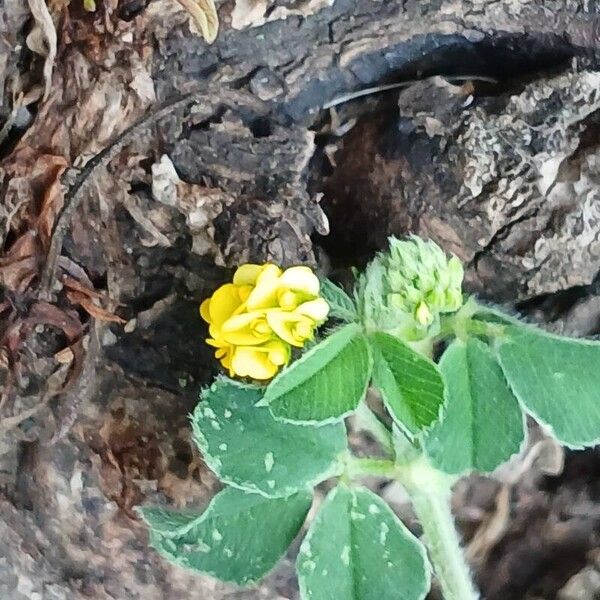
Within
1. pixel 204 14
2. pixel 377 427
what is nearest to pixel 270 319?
pixel 377 427

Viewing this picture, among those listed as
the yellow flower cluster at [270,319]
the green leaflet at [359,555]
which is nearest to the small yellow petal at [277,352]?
the yellow flower cluster at [270,319]

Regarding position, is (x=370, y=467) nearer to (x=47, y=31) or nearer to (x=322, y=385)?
(x=322, y=385)

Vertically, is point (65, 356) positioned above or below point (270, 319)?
below

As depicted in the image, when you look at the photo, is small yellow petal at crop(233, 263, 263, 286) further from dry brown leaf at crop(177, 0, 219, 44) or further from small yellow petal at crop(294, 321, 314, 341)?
dry brown leaf at crop(177, 0, 219, 44)

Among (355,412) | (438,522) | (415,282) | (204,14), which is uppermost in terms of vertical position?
(204,14)

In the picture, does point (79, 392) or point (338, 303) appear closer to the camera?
point (338, 303)

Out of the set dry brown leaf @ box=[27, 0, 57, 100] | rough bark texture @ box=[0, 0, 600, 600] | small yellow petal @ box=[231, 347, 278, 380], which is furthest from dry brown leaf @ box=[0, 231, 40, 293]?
small yellow petal @ box=[231, 347, 278, 380]

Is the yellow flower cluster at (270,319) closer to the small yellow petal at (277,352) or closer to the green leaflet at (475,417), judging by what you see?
the small yellow petal at (277,352)
